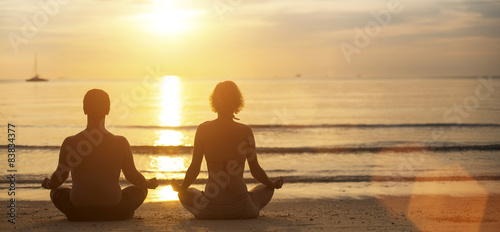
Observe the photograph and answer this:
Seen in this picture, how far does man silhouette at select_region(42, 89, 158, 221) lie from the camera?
20.9 ft

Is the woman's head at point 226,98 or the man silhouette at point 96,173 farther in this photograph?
the woman's head at point 226,98

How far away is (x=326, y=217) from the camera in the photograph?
789 cm

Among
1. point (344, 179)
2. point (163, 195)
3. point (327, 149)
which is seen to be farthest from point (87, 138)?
point (327, 149)

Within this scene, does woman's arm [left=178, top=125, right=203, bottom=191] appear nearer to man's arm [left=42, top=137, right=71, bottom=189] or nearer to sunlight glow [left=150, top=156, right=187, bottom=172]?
man's arm [left=42, top=137, right=71, bottom=189]

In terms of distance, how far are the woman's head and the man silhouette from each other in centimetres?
109

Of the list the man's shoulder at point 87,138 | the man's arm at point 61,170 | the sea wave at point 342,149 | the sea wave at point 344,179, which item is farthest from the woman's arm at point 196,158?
the sea wave at point 342,149

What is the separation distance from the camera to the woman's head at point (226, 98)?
21.4ft

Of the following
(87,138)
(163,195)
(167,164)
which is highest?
(87,138)

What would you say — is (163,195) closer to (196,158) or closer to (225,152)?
(196,158)

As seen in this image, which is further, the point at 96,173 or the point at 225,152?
the point at 225,152

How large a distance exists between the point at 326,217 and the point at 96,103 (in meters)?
3.44

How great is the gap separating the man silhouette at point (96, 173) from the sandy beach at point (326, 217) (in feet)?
0.63

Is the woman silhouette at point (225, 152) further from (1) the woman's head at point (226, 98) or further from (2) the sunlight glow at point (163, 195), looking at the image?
(2) the sunlight glow at point (163, 195)

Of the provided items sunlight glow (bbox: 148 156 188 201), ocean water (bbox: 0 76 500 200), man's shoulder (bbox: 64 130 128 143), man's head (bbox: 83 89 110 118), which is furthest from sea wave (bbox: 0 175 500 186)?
man's head (bbox: 83 89 110 118)
